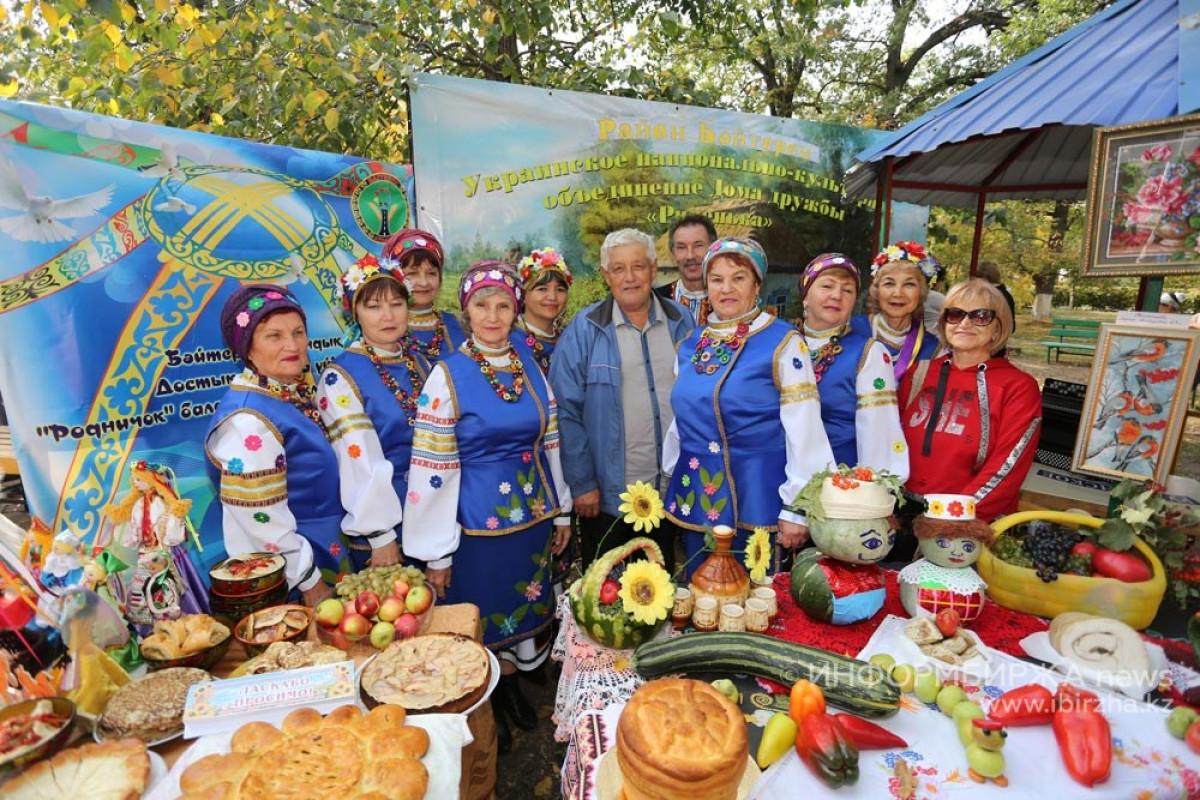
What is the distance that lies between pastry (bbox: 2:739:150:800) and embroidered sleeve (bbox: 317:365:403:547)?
4.42 feet

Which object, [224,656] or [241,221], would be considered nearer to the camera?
[224,656]

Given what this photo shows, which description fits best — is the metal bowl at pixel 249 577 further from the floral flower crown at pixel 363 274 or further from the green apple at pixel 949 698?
the green apple at pixel 949 698

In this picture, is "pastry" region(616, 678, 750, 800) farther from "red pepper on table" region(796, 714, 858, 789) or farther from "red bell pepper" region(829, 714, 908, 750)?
"red bell pepper" region(829, 714, 908, 750)

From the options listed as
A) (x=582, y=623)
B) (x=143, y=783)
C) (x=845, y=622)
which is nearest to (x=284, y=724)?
(x=143, y=783)

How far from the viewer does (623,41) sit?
23.6 ft

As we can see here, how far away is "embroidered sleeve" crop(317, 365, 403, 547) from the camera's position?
2838 millimetres

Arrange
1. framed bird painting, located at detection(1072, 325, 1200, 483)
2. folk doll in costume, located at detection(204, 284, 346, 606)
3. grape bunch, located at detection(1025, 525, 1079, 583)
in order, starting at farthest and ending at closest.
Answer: framed bird painting, located at detection(1072, 325, 1200, 483)
folk doll in costume, located at detection(204, 284, 346, 606)
grape bunch, located at detection(1025, 525, 1079, 583)

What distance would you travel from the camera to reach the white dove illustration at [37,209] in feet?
9.34

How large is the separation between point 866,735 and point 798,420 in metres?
1.45

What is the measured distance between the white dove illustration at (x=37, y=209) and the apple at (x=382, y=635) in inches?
103

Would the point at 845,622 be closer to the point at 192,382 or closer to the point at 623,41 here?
the point at 192,382

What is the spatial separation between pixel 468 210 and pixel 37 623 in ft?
11.5

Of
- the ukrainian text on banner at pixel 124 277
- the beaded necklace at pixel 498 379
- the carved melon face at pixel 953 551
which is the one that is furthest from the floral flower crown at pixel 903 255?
the ukrainian text on banner at pixel 124 277

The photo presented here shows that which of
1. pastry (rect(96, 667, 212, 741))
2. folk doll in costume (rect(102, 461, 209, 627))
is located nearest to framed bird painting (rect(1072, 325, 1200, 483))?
pastry (rect(96, 667, 212, 741))
